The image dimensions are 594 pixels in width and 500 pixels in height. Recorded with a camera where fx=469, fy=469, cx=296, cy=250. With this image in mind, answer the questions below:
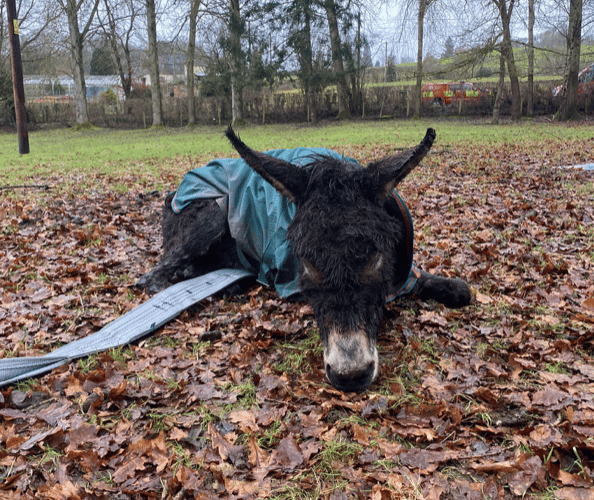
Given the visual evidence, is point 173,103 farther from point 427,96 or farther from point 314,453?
point 314,453

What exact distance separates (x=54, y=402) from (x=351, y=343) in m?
2.10

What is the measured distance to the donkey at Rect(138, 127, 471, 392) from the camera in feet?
10.0

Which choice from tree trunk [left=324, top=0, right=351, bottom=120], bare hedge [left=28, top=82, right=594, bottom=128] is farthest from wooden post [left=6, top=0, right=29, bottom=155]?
bare hedge [left=28, top=82, right=594, bottom=128]

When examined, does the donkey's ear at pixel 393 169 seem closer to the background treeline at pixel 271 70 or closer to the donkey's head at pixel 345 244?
the donkey's head at pixel 345 244

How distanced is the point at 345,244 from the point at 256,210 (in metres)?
1.91

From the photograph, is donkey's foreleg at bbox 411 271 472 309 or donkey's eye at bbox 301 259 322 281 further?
donkey's foreleg at bbox 411 271 472 309

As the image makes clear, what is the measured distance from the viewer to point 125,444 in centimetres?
280

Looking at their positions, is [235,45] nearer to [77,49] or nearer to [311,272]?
[77,49]

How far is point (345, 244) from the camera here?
3.10 m

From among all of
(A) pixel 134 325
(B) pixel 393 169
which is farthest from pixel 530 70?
(A) pixel 134 325

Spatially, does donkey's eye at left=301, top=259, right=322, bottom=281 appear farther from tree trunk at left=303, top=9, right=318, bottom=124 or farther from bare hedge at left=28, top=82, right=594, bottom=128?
bare hedge at left=28, top=82, right=594, bottom=128

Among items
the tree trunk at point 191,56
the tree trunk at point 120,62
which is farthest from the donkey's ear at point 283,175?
the tree trunk at point 120,62

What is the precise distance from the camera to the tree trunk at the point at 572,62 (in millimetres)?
21922

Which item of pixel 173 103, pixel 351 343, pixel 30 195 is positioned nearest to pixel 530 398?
pixel 351 343
